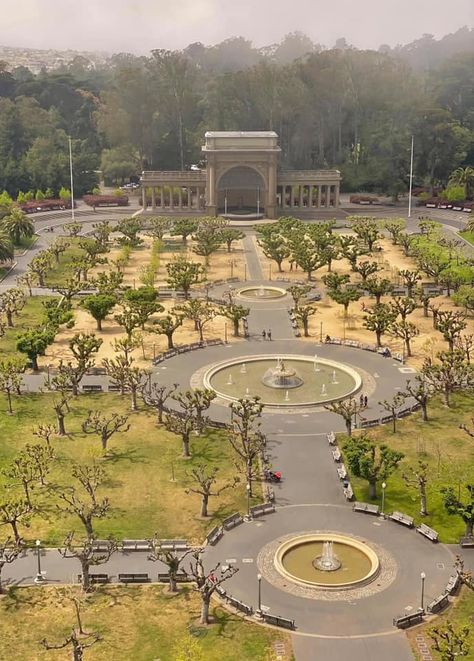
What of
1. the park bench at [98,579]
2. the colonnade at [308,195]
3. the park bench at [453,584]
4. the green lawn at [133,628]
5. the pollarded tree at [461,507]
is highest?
the colonnade at [308,195]

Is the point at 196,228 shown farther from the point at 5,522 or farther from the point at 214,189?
the point at 5,522

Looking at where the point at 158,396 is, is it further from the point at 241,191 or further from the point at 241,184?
the point at 241,184

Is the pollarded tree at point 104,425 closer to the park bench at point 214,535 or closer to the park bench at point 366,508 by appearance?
the park bench at point 214,535

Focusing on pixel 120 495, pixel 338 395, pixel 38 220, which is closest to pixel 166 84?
pixel 38 220

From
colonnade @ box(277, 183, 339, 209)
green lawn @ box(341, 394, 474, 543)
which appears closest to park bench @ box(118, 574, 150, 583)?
green lawn @ box(341, 394, 474, 543)

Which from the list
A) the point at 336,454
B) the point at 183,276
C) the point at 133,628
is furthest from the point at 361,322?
the point at 133,628

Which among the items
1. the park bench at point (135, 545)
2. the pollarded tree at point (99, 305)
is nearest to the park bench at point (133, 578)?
the park bench at point (135, 545)

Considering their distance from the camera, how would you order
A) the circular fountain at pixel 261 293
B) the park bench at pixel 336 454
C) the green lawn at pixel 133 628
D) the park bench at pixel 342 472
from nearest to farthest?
the green lawn at pixel 133 628
the park bench at pixel 342 472
the park bench at pixel 336 454
the circular fountain at pixel 261 293
